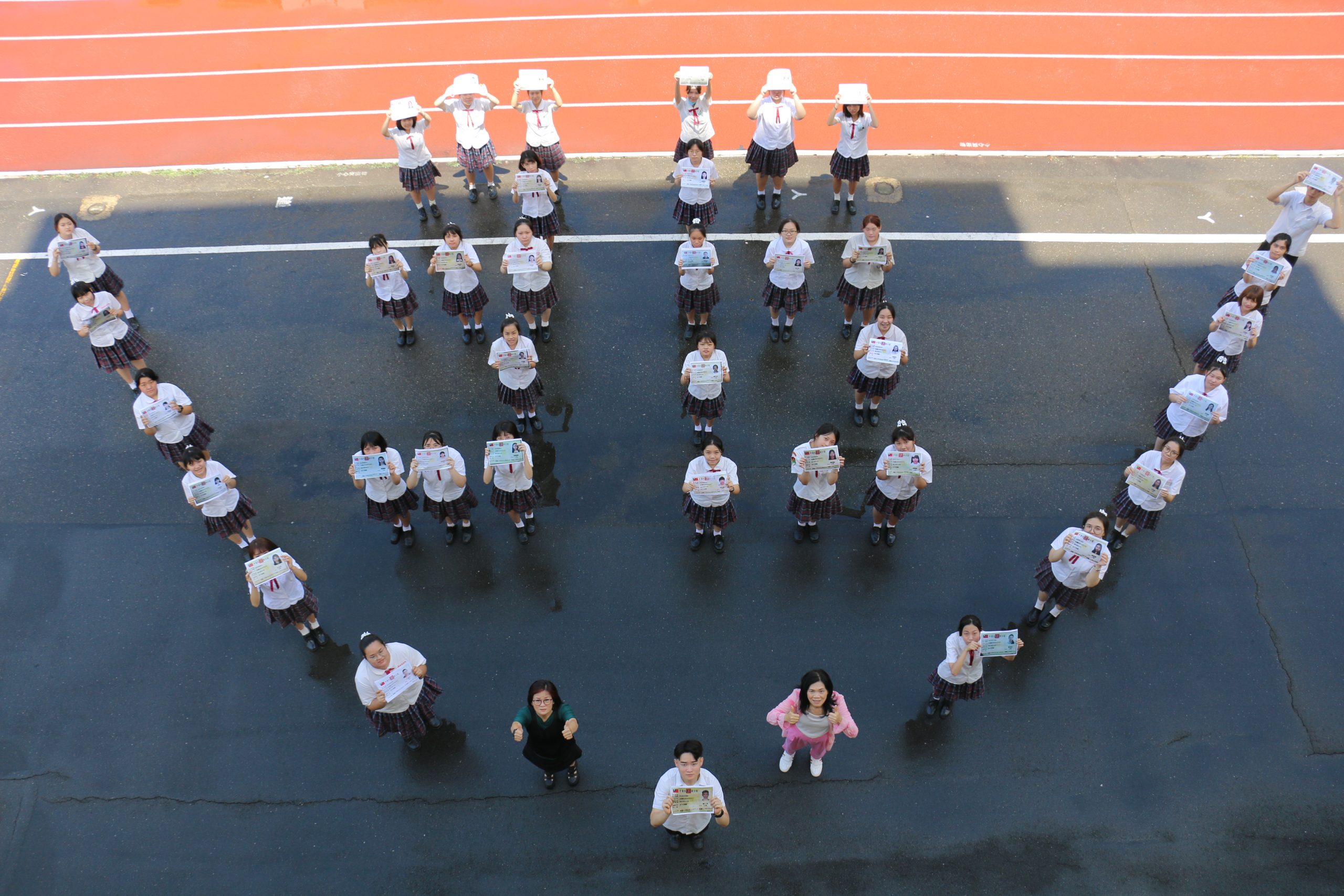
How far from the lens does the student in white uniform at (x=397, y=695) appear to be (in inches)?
277

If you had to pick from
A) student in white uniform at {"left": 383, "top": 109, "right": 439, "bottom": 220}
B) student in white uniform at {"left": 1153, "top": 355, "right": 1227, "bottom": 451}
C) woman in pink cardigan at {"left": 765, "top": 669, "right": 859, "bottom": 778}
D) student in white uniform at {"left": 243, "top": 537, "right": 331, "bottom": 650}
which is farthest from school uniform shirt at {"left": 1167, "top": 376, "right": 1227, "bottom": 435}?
student in white uniform at {"left": 383, "top": 109, "right": 439, "bottom": 220}

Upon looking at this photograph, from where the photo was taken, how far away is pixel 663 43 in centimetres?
1641

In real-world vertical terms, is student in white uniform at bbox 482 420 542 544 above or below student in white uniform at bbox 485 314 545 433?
below

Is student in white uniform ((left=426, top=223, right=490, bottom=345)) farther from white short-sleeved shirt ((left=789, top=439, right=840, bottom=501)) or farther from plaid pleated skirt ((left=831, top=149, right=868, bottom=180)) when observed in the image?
plaid pleated skirt ((left=831, top=149, right=868, bottom=180))

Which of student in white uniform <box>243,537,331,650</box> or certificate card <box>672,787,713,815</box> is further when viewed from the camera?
student in white uniform <box>243,537,331,650</box>

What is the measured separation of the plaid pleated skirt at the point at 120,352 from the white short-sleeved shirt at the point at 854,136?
8648 millimetres

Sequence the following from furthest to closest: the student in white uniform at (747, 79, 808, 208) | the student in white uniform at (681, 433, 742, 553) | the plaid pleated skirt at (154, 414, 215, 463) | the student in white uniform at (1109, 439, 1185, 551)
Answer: the student in white uniform at (747, 79, 808, 208) < the plaid pleated skirt at (154, 414, 215, 463) < the student in white uniform at (681, 433, 742, 553) < the student in white uniform at (1109, 439, 1185, 551)

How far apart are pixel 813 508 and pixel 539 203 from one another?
216 inches

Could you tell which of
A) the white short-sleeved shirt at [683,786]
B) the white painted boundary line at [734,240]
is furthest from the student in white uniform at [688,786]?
the white painted boundary line at [734,240]

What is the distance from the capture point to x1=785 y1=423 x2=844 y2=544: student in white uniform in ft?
27.1

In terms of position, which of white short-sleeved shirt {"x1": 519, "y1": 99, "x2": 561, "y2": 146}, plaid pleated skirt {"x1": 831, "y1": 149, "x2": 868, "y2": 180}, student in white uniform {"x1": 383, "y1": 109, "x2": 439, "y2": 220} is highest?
white short-sleeved shirt {"x1": 519, "y1": 99, "x2": 561, "y2": 146}

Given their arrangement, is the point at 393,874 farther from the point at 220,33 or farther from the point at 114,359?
the point at 220,33

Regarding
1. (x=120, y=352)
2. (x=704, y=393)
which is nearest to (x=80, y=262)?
(x=120, y=352)

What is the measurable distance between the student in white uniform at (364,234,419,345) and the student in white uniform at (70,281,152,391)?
262 cm
